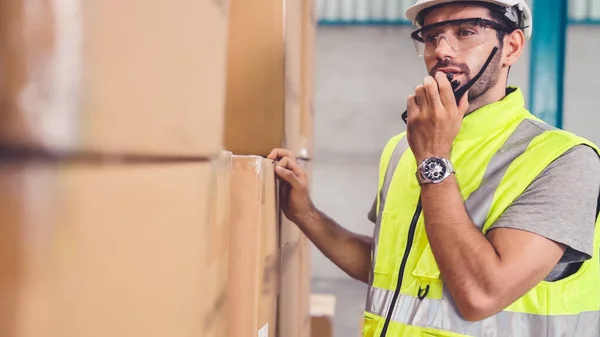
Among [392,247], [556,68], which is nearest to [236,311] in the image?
[392,247]

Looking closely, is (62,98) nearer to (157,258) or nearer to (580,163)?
(157,258)

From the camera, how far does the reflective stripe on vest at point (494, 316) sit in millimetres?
1054

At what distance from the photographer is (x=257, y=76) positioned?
3.71ft

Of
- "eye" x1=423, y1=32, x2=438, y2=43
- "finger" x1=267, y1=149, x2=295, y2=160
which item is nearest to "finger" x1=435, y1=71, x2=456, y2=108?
"eye" x1=423, y1=32, x2=438, y2=43

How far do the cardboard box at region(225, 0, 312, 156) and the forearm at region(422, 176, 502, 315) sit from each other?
0.32 meters

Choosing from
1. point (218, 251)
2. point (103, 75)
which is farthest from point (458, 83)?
point (103, 75)

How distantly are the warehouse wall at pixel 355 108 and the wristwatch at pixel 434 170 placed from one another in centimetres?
306

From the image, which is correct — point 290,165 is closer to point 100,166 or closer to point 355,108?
point 100,166

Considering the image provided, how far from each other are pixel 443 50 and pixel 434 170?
29 cm

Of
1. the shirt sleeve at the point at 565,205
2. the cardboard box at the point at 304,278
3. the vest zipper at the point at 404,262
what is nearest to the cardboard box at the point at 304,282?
the cardboard box at the point at 304,278

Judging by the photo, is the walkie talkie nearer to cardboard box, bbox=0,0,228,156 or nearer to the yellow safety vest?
the yellow safety vest

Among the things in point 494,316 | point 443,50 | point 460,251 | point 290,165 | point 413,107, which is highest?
point 443,50

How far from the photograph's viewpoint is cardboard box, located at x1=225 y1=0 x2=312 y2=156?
113 centimetres

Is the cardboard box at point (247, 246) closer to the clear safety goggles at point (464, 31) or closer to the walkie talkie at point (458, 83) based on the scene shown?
the walkie talkie at point (458, 83)
